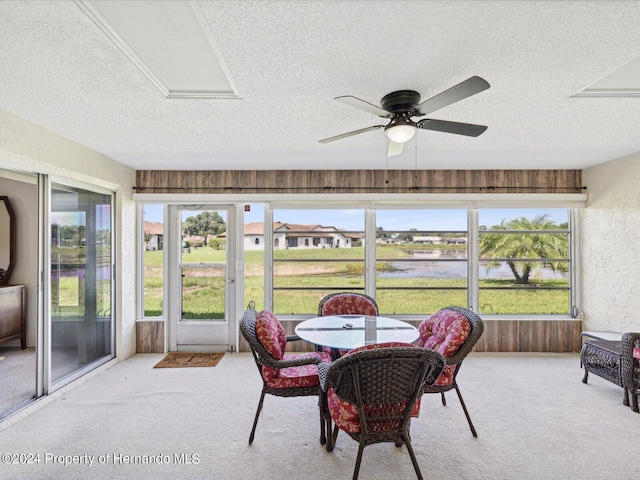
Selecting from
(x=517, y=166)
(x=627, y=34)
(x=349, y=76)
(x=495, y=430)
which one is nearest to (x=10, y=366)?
(x=349, y=76)

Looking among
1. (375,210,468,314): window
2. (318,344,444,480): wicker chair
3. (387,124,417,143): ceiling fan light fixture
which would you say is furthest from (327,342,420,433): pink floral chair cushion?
(375,210,468,314): window

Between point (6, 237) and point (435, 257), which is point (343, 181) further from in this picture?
point (6, 237)

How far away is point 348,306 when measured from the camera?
362 centimetres

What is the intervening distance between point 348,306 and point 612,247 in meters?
3.27

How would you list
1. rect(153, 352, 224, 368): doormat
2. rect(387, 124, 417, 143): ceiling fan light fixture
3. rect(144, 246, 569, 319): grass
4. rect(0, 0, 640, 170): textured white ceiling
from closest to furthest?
1. rect(0, 0, 640, 170): textured white ceiling
2. rect(387, 124, 417, 143): ceiling fan light fixture
3. rect(153, 352, 224, 368): doormat
4. rect(144, 246, 569, 319): grass

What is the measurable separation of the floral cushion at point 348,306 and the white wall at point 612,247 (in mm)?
2876

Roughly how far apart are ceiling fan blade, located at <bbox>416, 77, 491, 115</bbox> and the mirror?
152 inches

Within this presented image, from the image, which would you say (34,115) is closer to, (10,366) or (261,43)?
(261,43)

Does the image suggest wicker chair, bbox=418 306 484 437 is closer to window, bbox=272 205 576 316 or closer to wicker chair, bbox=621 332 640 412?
wicker chair, bbox=621 332 640 412

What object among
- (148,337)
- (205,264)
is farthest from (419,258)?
(148,337)

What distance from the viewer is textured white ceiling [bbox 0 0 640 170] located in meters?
1.48

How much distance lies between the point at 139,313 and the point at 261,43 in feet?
13.1


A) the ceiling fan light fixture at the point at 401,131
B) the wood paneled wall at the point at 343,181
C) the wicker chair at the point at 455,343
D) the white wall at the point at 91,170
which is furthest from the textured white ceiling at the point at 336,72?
the wicker chair at the point at 455,343

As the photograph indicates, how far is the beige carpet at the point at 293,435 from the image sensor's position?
213cm
